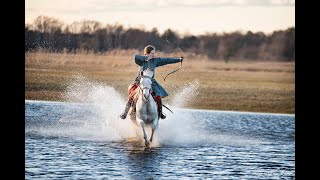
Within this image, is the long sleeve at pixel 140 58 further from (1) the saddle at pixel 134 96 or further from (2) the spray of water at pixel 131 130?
(2) the spray of water at pixel 131 130

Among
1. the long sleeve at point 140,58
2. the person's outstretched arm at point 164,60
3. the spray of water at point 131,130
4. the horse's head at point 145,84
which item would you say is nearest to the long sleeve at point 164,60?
the person's outstretched arm at point 164,60

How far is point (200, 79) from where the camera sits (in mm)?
38688

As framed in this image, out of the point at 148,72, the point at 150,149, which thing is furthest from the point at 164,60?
the point at 150,149

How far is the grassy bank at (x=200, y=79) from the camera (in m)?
34.6

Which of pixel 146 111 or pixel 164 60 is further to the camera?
pixel 164 60

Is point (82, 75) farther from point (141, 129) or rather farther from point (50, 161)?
point (50, 161)

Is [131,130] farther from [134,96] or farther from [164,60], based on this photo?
[164,60]

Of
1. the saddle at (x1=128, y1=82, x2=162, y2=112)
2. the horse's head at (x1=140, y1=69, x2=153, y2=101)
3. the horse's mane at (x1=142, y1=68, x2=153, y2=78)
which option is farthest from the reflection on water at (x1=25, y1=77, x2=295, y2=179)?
the horse's mane at (x1=142, y1=68, x2=153, y2=78)

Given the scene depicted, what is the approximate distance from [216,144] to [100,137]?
9.10ft

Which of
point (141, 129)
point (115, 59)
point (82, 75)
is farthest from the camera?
point (115, 59)

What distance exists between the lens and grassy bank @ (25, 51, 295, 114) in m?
34.6

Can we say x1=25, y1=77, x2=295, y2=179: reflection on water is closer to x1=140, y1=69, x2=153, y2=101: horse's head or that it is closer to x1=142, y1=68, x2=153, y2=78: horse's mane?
x1=140, y1=69, x2=153, y2=101: horse's head

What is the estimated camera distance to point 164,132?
19.5 m
